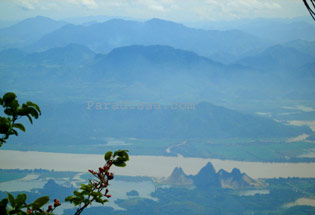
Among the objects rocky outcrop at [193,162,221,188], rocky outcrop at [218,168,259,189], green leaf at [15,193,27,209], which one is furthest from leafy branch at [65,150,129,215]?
rocky outcrop at [193,162,221,188]

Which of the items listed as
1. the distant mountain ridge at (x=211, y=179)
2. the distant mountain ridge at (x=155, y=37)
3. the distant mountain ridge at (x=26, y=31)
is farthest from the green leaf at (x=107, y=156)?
the distant mountain ridge at (x=155, y=37)

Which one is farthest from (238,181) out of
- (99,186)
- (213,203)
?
(99,186)

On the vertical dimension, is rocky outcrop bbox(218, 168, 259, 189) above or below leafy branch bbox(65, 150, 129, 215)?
above

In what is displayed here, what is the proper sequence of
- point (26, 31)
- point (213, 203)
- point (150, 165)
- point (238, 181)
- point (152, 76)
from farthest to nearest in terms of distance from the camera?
point (26, 31)
point (152, 76)
point (150, 165)
point (238, 181)
point (213, 203)

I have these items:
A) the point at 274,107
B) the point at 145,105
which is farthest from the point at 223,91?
the point at 145,105

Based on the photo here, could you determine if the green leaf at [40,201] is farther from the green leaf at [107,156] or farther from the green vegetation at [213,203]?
the green vegetation at [213,203]

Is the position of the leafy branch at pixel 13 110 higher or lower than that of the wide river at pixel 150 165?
lower

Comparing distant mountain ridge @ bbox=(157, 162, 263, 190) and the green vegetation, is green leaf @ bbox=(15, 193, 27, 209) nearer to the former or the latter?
the green vegetation

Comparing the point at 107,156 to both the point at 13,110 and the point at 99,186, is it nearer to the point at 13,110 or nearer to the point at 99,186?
the point at 99,186

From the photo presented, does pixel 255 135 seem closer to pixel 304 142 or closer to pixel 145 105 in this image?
pixel 304 142
